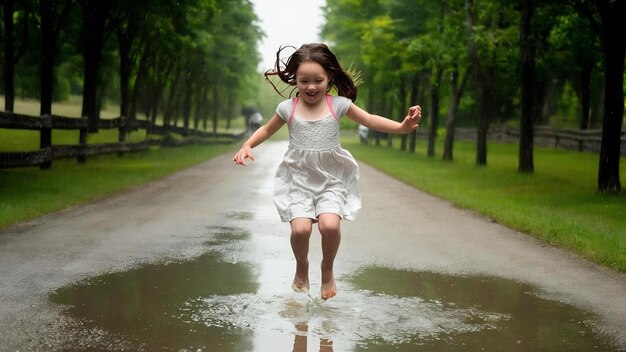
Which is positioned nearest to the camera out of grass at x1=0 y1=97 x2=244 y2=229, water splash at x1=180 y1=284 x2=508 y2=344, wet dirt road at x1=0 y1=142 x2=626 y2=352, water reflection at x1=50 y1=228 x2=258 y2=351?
water reflection at x1=50 y1=228 x2=258 y2=351

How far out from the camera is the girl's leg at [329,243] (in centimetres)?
626

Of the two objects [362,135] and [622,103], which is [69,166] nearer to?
[622,103]

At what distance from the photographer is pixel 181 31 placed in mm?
35906

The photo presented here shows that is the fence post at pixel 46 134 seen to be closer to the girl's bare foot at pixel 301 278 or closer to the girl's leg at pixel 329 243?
the girl's bare foot at pixel 301 278

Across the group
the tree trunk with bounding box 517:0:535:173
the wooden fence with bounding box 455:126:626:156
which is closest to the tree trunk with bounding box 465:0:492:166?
the tree trunk with bounding box 517:0:535:173

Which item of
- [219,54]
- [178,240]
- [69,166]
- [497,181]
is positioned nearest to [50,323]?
[178,240]

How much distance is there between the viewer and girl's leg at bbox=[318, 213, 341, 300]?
6262 millimetres

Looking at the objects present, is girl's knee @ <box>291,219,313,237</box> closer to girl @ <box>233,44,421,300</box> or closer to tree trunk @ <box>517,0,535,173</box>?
girl @ <box>233,44,421,300</box>

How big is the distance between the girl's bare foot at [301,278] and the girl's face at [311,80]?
1196 millimetres

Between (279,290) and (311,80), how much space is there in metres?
1.77

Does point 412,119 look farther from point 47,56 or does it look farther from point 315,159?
point 47,56

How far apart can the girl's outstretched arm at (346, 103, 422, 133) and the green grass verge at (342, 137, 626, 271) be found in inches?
138

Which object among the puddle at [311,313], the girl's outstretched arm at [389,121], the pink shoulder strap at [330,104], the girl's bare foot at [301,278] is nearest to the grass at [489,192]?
the puddle at [311,313]

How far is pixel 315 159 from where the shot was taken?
6418 mm
